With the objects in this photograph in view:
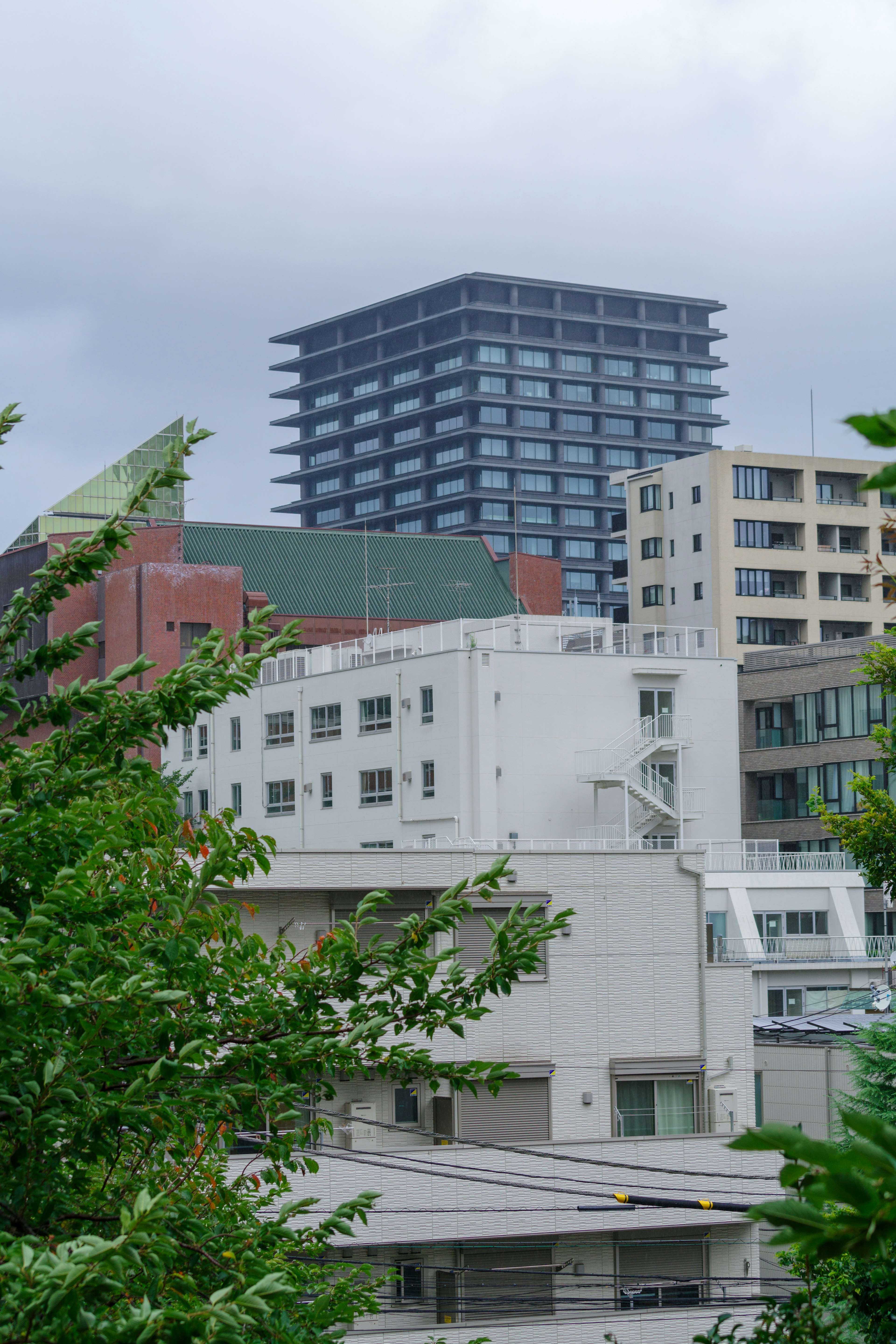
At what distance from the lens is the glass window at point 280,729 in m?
72.6

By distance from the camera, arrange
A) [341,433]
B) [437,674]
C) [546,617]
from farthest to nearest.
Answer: [341,433] → [546,617] → [437,674]

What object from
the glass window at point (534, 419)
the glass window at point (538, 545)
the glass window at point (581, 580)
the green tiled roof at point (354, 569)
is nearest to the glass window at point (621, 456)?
the glass window at point (534, 419)

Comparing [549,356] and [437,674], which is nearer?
[437,674]

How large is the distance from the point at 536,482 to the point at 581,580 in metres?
12.7

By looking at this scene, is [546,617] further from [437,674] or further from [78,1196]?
[78,1196]

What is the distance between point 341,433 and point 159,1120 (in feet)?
630

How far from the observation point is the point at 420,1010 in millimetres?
8523

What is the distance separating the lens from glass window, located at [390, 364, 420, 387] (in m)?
191

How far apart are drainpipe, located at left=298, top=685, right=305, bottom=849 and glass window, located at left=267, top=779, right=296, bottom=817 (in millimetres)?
475

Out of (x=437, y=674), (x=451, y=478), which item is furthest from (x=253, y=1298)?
(x=451, y=478)

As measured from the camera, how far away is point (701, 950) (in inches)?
1319

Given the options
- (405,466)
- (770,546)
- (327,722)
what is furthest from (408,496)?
(327,722)

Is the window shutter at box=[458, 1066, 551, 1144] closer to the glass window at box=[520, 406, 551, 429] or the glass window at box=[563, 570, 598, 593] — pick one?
the glass window at box=[563, 570, 598, 593]

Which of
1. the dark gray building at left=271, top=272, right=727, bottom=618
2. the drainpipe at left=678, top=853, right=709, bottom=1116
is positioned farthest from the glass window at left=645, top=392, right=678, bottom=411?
the drainpipe at left=678, top=853, right=709, bottom=1116
